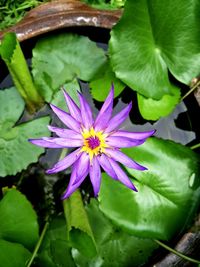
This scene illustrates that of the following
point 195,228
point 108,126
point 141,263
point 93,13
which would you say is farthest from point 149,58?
point 141,263

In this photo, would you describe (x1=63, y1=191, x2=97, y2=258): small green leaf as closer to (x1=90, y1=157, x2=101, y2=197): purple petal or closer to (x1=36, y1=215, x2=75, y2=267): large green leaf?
(x1=36, y1=215, x2=75, y2=267): large green leaf

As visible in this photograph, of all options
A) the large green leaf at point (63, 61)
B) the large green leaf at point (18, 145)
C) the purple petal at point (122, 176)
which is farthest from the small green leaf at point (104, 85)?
the purple petal at point (122, 176)

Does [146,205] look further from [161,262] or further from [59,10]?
[59,10]

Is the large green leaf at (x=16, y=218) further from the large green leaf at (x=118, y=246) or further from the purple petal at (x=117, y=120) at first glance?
the purple petal at (x=117, y=120)

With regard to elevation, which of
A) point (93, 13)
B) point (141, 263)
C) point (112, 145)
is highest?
point (93, 13)

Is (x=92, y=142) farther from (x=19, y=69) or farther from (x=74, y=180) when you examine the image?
(x=19, y=69)

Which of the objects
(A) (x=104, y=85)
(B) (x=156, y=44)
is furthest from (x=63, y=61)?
(B) (x=156, y=44)

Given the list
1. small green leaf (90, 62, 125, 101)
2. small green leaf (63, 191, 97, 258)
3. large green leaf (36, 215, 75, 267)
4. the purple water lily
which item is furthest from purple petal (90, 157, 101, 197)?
small green leaf (90, 62, 125, 101)
